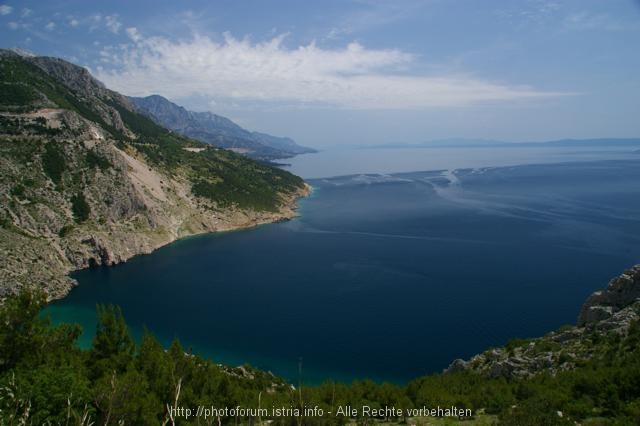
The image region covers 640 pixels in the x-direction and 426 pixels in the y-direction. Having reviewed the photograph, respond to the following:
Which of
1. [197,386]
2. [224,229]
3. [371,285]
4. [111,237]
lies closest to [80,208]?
[111,237]

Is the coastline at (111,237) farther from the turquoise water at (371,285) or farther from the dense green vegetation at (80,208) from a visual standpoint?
the turquoise water at (371,285)

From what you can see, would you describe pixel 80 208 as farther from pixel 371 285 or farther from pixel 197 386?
pixel 197 386

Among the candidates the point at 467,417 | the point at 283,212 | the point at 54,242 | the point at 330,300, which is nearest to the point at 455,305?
the point at 330,300

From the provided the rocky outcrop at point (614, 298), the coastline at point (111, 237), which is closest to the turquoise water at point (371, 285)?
the coastline at point (111, 237)

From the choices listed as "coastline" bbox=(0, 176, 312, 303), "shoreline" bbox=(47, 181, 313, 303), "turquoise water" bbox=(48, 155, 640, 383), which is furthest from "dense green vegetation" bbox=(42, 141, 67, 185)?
"turquoise water" bbox=(48, 155, 640, 383)

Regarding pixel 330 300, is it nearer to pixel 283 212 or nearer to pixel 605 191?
pixel 283 212

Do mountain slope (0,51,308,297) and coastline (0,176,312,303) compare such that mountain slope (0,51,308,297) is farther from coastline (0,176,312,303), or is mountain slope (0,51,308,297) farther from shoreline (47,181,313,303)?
shoreline (47,181,313,303)

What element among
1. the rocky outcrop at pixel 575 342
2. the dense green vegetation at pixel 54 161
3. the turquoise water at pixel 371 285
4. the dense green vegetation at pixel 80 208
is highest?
the dense green vegetation at pixel 54 161
